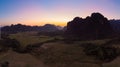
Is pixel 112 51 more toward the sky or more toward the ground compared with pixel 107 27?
more toward the ground

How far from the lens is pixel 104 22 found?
259 feet

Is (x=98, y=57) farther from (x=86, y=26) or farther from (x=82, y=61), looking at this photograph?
(x=86, y=26)

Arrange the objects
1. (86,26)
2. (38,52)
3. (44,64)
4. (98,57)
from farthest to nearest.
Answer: (86,26) < (38,52) < (98,57) < (44,64)

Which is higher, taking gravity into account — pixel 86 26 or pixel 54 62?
pixel 86 26

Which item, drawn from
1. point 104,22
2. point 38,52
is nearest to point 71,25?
point 104,22

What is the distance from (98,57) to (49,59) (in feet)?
31.2

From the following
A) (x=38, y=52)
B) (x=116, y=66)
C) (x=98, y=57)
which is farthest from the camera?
(x=38, y=52)

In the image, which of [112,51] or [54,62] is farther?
[112,51]

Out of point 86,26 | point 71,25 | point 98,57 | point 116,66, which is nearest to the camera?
point 116,66

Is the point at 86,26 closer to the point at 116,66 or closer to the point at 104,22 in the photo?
the point at 104,22

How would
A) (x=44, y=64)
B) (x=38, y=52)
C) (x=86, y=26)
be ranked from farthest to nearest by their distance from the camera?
(x=86, y=26)
(x=38, y=52)
(x=44, y=64)

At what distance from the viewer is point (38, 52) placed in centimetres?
4662

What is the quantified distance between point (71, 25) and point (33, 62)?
171ft

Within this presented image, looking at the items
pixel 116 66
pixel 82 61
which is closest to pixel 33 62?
pixel 82 61
